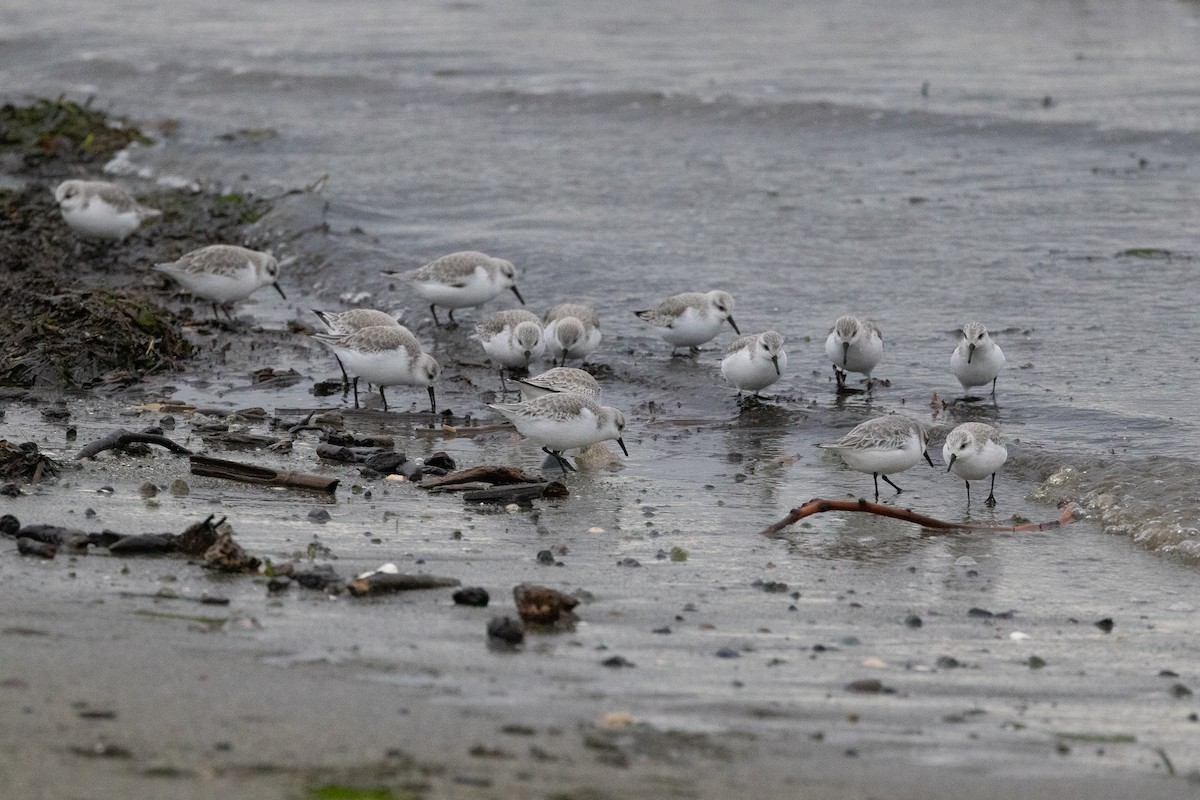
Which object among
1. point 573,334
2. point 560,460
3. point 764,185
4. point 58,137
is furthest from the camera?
point 58,137

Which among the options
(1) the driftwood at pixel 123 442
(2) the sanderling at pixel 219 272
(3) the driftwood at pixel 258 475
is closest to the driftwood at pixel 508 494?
(3) the driftwood at pixel 258 475

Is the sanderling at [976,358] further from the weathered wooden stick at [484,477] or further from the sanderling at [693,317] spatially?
the weathered wooden stick at [484,477]

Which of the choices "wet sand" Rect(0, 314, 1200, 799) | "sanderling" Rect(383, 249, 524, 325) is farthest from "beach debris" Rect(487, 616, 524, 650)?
"sanderling" Rect(383, 249, 524, 325)

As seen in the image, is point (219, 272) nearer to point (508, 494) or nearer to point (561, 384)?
point (561, 384)

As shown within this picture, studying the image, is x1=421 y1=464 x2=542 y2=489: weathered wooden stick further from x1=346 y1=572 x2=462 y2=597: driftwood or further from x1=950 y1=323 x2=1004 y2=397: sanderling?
x1=950 y1=323 x2=1004 y2=397: sanderling

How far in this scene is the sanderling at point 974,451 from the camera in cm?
724

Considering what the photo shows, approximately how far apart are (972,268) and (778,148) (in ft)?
17.1

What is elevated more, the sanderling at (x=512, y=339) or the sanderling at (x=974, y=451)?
the sanderling at (x=512, y=339)

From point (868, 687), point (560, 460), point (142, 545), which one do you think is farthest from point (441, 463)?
point (868, 687)

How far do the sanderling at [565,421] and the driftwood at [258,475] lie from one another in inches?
53.8

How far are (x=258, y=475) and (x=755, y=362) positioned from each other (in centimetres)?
338

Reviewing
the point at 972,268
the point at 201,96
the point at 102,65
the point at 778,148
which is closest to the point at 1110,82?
the point at 778,148

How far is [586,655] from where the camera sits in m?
4.74

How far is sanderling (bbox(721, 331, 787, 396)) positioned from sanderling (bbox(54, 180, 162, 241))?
6.02m
